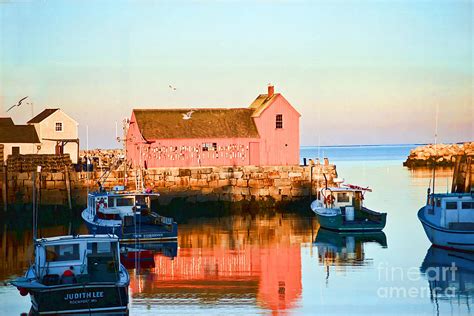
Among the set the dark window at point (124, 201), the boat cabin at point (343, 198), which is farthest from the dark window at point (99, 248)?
the boat cabin at point (343, 198)

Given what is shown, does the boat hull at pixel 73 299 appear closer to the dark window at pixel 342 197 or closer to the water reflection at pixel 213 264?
the water reflection at pixel 213 264

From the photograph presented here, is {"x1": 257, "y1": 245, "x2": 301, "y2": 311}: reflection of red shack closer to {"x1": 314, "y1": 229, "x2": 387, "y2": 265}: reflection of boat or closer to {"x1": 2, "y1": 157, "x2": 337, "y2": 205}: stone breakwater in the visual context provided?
{"x1": 314, "y1": 229, "x2": 387, "y2": 265}: reflection of boat

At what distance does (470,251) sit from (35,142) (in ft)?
120

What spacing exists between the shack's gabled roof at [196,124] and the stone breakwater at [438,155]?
167 ft

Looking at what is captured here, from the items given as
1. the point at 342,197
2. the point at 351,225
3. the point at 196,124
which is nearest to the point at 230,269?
the point at 351,225

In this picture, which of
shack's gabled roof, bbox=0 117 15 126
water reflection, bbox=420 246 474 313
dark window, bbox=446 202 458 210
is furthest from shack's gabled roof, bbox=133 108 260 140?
dark window, bbox=446 202 458 210

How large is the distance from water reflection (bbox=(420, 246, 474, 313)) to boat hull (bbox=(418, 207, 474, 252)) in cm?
21

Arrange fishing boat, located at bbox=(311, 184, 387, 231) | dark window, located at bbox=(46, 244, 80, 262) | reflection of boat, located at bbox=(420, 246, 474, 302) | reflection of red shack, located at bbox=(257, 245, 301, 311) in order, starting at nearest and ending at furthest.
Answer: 1. dark window, located at bbox=(46, 244, 80, 262)
2. reflection of red shack, located at bbox=(257, 245, 301, 311)
3. reflection of boat, located at bbox=(420, 246, 474, 302)
4. fishing boat, located at bbox=(311, 184, 387, 231)

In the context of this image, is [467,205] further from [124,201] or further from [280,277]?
[124,201]

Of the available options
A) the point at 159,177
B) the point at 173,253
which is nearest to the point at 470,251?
the point at 173,253

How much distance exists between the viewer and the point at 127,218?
38.1 m

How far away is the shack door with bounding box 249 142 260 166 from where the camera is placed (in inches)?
2195

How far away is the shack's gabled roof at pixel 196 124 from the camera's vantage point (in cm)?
5509

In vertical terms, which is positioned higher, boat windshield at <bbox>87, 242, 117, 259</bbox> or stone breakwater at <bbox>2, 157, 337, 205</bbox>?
stone breakwater at <bbox>2, 157, 337, 205</bbox>
